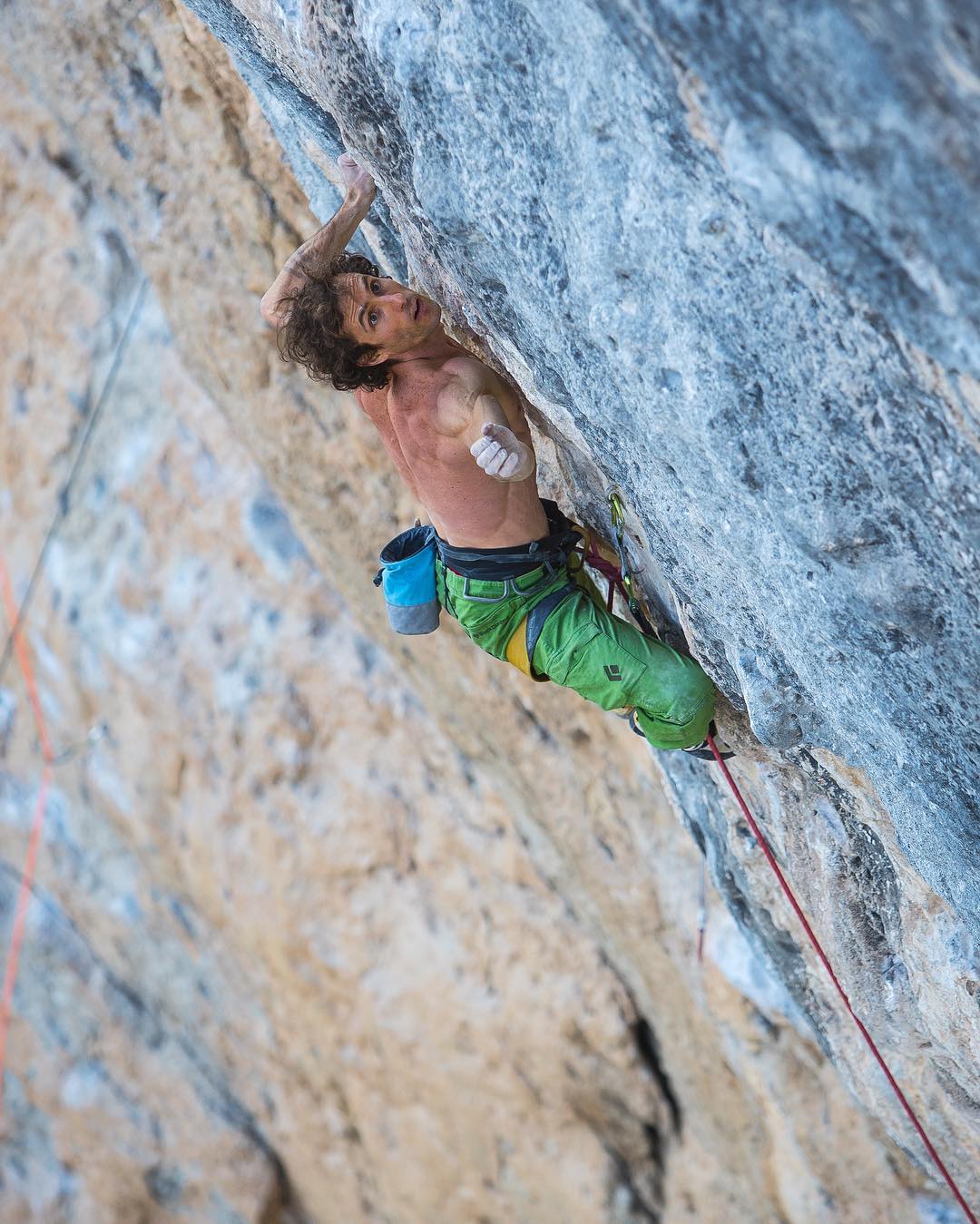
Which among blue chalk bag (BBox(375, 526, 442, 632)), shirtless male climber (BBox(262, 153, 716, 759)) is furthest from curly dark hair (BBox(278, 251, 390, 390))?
blue chalk bag (BBox(375, 526, 442, 632))

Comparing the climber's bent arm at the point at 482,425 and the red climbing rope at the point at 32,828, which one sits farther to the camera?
the red climbing rope at the point at 32,828

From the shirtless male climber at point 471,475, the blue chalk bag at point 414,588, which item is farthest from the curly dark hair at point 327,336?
the blue chalk bag at point 414,588

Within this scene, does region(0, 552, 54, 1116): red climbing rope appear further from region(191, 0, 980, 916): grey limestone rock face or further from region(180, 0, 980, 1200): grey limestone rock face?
region(191, 0, 980, 916): grey limestone rock face

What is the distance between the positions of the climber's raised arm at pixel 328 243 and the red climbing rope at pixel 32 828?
4.41 metres

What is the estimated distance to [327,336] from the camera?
2.34 metres

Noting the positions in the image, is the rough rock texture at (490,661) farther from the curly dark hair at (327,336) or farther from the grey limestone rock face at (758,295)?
the curly dark hair at (327,336)

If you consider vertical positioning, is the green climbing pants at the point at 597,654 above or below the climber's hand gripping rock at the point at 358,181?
below

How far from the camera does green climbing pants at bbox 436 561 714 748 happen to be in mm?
2504

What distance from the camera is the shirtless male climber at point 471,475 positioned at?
233cm

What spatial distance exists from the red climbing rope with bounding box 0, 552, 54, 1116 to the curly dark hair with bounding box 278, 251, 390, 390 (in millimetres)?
4391

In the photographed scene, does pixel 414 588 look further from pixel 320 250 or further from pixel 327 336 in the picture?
pixel 320 250

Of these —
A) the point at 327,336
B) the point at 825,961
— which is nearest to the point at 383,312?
the point at 327,336

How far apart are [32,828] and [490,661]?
155 inches

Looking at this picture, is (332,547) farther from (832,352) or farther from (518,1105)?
(832,352)
